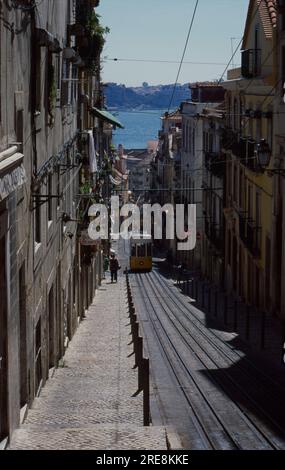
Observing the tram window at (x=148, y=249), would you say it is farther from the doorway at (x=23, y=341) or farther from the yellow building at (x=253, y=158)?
the doorway at (x=23, y=341)

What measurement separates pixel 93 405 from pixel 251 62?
2387cm

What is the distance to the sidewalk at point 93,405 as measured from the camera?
1157cm

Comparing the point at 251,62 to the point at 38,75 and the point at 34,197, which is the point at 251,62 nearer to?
the point at 38,75

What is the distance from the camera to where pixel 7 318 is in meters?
11.8

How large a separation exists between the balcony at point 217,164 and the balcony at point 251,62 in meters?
9.92

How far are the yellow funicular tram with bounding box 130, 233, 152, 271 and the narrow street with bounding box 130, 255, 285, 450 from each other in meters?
29.2

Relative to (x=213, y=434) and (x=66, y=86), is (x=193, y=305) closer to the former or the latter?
(x=66, y=86)

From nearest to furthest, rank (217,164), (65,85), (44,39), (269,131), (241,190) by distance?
(44,39) → (65,85) → (269,131) → (241,190) → (217,164)

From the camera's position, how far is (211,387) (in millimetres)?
18562

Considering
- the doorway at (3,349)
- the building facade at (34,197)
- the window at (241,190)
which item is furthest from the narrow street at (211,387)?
the window at (241,190)

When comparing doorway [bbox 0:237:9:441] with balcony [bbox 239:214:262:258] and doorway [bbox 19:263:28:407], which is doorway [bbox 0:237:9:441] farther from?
balcony [bbox 239:214:262:258]

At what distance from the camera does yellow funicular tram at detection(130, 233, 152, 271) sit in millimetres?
61219

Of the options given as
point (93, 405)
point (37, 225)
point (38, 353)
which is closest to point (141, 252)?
point (37, 225)
